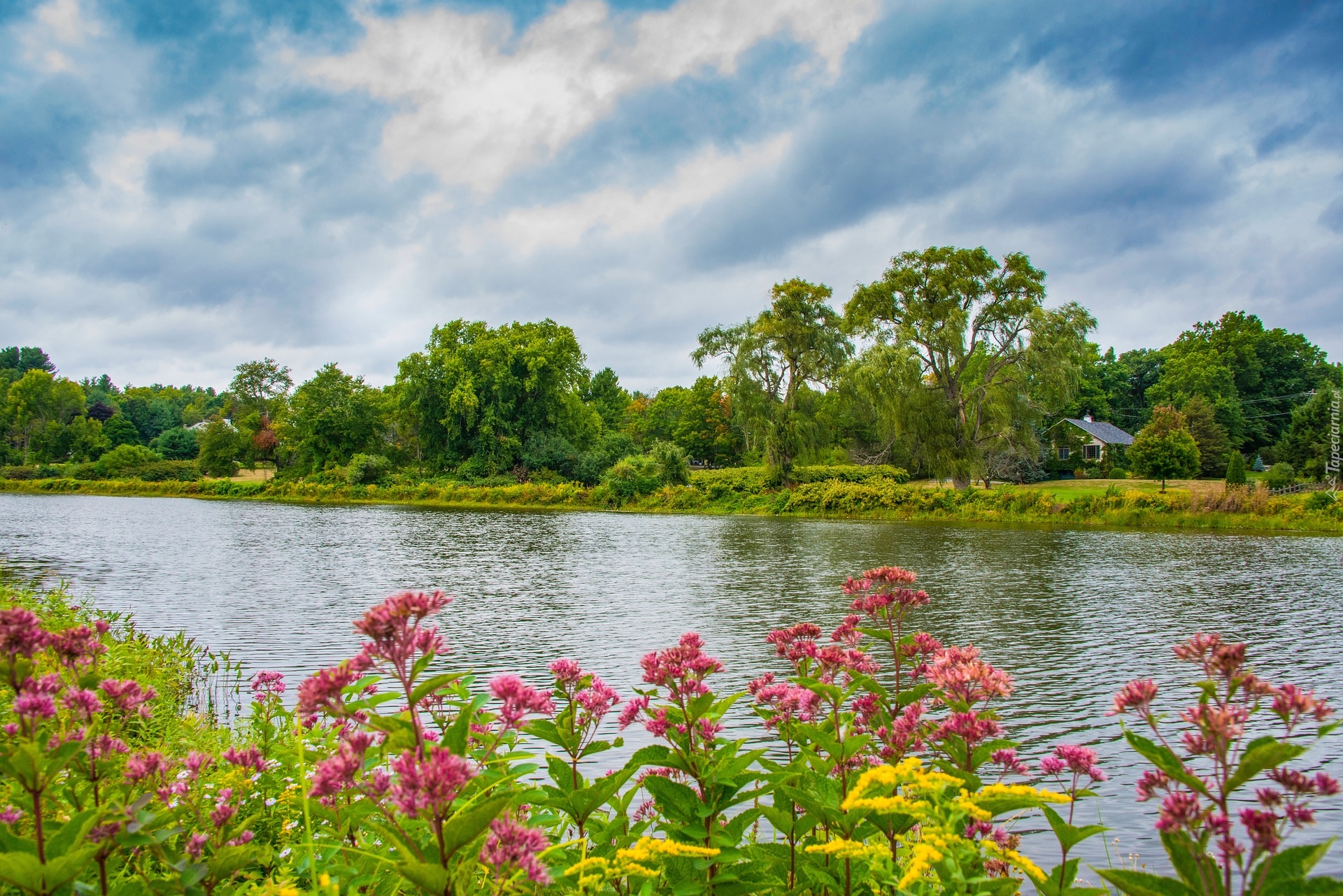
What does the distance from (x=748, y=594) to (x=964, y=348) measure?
25.3 meters

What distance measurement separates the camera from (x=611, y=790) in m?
2.20

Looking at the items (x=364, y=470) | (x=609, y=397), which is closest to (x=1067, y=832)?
(x=364, y=470)

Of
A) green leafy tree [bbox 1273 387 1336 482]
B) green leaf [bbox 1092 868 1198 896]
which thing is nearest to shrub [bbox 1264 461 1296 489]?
green leafy tree [bbox 1273 387 1336 482]

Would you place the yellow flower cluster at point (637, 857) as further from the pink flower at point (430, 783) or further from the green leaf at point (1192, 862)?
the green leaf at point (1192, 862)

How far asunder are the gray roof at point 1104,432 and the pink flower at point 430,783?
2349 inches

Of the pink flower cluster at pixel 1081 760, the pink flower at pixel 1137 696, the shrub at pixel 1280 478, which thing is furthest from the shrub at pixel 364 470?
the pink flower at pixel 1137 696

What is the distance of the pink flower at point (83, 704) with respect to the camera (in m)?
1.74

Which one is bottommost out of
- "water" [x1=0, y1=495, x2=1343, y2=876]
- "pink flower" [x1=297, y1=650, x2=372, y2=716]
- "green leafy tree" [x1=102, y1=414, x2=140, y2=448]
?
"water" [x1=0, y1=495, x2=1343, y2=876]

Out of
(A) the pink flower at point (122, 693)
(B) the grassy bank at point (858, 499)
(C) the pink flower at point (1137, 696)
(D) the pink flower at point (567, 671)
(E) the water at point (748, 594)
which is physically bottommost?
(E) the water at point (748, 594)

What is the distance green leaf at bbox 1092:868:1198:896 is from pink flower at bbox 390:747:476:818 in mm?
1086

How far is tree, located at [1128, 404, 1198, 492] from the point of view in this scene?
3797 centimetres

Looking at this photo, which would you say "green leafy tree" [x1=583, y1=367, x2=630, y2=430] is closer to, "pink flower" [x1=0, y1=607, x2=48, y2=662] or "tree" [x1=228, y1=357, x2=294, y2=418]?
"tree" [x1=228, y1=357, x2=294, y2=418]

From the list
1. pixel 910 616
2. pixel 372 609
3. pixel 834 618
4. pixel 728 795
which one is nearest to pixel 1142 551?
pixel 910 616

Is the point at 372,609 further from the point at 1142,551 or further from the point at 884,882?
the point at 1142,551
